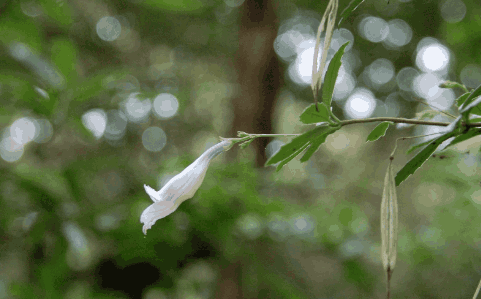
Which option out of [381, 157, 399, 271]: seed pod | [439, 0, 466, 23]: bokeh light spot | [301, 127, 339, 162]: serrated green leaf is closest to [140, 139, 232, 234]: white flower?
[301, 127, 339, 162]: serrated green leaf

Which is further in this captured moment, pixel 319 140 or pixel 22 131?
pixel 22 131

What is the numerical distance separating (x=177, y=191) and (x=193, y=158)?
1.08 m

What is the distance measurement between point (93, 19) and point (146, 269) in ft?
8.41

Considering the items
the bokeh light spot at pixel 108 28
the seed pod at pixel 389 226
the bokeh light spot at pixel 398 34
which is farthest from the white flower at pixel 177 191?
the bokeh light spot at pixel 108 28

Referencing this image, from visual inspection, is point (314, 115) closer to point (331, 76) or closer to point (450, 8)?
point (331, 76)

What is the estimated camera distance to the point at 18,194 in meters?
1.33

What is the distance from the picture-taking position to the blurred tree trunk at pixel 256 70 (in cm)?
244

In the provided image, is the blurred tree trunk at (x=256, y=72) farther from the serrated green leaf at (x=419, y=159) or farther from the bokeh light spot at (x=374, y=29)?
the serrated green leaf at (x=419, y=159)

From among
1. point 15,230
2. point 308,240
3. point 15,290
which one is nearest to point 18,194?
point 15,230

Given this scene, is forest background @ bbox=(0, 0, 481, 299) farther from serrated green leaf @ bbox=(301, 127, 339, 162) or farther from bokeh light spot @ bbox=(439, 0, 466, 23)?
serrated green leaf @ bbox=(301, 127, 339, 162)

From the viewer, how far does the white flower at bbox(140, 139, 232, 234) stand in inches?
18.5

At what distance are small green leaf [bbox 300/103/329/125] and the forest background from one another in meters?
0.21

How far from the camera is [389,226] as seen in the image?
0.40m

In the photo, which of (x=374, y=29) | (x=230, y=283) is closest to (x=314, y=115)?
(x=230, y=283)
